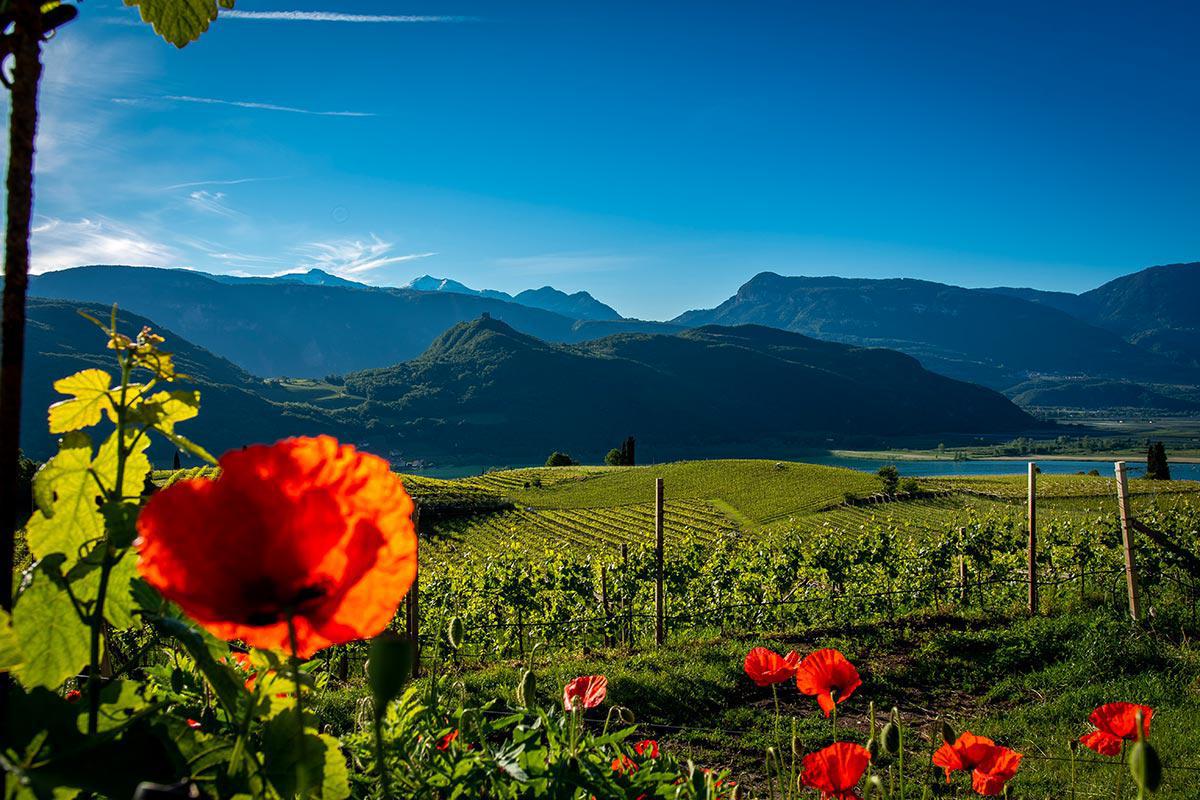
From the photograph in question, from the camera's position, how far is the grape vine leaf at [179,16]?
41.3 inches

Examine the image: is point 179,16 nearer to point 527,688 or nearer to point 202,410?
point 527,688

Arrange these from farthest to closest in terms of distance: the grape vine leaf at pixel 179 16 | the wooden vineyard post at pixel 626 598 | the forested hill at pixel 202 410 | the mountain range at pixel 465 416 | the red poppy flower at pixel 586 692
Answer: the mountain range at pixel 465 416, the forested hill at pixel 202 410, the wooden vineyard post at pixel 626 598, the red poppy flower at pixel 586 692, the grape vine leaf at pixel 179 16

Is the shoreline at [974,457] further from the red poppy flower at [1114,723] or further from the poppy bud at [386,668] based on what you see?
the poppy bud at [386,668]

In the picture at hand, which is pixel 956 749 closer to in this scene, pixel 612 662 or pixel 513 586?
pixel 612 662

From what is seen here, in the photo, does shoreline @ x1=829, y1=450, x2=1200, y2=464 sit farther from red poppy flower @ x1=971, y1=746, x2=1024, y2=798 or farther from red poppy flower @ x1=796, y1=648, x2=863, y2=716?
red poppy flower @ x1=796, y1=648, x2=863, y2=716

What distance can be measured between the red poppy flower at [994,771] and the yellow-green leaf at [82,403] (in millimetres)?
1603

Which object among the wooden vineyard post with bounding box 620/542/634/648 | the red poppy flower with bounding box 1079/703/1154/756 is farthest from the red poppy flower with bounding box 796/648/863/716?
the wooden vineyard post with bounding box 620/542/634/648

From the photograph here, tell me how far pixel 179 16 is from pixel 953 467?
453ft

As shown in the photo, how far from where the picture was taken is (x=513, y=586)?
39.8 ft

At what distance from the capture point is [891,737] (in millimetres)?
1341

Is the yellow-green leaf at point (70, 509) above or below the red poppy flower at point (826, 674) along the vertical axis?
above

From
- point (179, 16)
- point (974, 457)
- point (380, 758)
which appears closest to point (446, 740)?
point (380, 758)

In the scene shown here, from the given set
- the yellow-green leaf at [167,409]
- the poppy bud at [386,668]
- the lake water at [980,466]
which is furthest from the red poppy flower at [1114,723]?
the lake water at [980,466]

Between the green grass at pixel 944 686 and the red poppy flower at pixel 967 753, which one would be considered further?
the green grass at pixel 944 686
